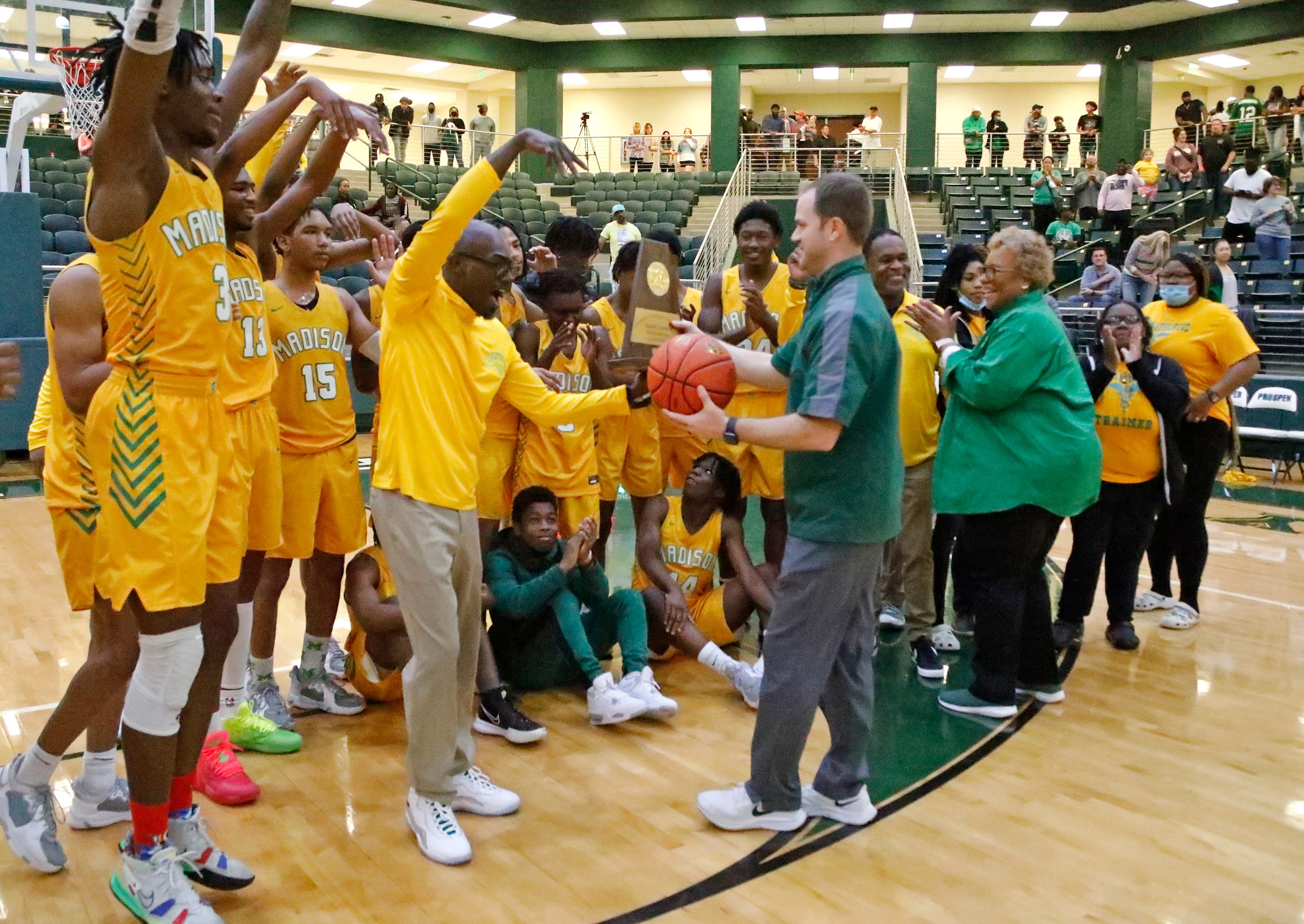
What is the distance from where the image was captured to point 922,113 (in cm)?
2458

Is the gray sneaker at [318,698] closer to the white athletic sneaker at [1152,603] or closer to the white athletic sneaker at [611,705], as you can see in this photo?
the white athletic sneaker at [611,705]

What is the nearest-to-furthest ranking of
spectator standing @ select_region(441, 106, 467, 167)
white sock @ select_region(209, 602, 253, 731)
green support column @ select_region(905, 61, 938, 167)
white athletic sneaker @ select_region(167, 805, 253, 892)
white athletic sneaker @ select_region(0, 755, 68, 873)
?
white athletic sneaker @ select_region(167, 805, 253, 892) < white athletic sneaker @ select_region(0, 755, 68, 873) < white sock @ select_region(209, 602, 253, 731) < spectator standing @ select_region(441, 106, 467, 167) < green support column @ select_region(905, 61, 938, 167)

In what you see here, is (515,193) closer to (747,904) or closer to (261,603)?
(261,603)

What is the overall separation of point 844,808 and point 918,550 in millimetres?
1858

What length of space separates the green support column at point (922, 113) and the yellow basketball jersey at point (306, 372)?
22.2 meters

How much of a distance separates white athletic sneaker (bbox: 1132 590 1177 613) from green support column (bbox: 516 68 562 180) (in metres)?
21.0

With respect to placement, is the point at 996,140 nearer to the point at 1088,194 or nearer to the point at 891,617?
the point at 1088,194

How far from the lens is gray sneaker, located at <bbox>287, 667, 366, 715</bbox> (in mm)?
4582

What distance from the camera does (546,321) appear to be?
5.25 m

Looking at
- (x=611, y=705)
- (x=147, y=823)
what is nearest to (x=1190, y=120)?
(x=611, y=705)

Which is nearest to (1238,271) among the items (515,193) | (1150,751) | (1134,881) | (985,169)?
(985,169)

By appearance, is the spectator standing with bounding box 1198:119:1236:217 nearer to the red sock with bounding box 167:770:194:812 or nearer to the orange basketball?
the orange basketball

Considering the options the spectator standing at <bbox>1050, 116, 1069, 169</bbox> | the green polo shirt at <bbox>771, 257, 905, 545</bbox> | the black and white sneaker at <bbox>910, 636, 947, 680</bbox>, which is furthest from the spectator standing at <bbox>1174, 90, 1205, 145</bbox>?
the green polo shirt at <bbox>771, 257, 905, 545</bbox>

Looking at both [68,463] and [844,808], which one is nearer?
[68,463]
